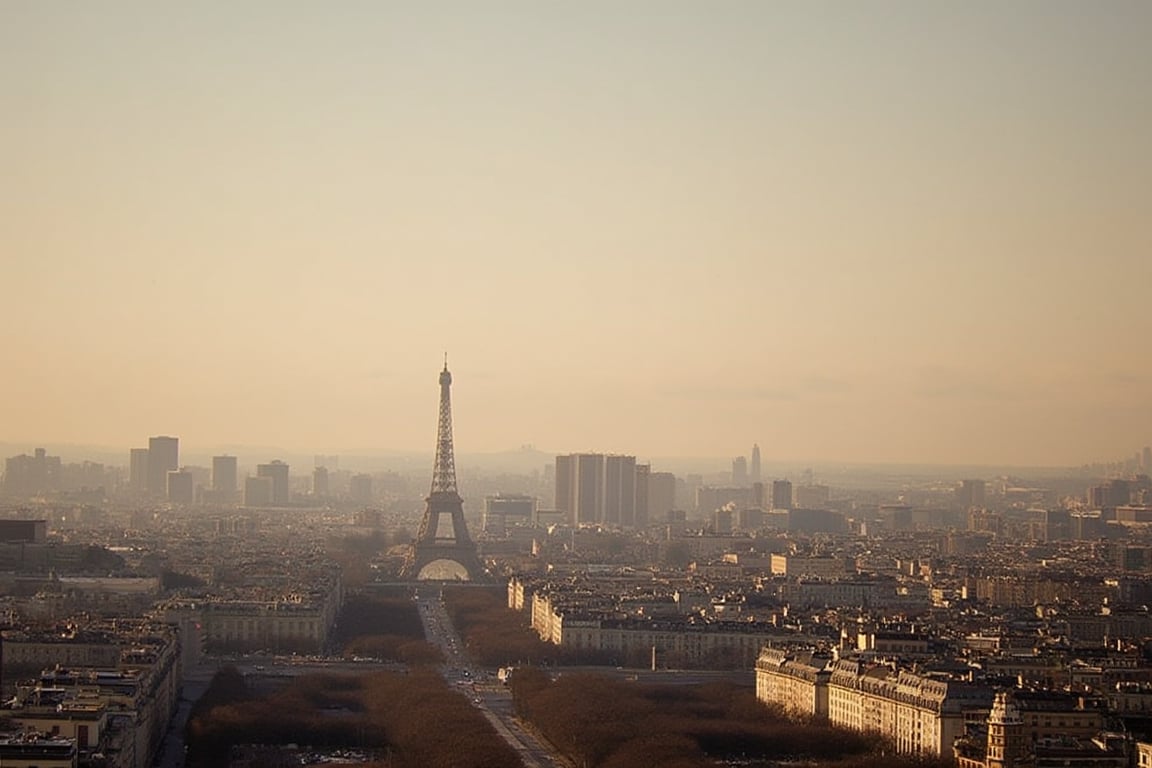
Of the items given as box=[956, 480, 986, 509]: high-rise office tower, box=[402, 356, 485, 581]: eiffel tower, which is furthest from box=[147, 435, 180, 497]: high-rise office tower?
box=[402, 356, 485, 581]: eiffel tower

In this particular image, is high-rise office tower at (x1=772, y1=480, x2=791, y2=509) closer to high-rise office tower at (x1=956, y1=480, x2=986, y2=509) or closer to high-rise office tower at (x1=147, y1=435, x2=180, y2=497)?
high-rise office tower at (x1=956, y1=480, x2=986, y2=509)

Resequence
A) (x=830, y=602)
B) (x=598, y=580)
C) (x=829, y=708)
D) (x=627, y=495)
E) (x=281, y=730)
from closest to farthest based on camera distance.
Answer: (x=281, y=730) < (x=829, y=708) < (x=830, y=602) < (x=598, y=580) < (x=627, y=495)

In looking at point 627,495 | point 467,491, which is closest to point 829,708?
point 627,495

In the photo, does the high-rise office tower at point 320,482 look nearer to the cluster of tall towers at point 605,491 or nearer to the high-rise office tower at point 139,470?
the high-rise office tower at point 139,470

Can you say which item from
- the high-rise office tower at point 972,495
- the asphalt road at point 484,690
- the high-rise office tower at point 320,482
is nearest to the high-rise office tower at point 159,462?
the high-rise office tower at point 320,482

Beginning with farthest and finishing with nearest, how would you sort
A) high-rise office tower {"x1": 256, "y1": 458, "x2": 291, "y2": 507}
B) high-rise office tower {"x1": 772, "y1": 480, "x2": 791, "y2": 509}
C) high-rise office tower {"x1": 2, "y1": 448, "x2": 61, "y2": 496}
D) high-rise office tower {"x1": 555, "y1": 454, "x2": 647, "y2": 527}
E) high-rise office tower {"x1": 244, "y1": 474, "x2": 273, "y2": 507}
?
high-rise office tower {"x1": 256, "y1": 458, "x2": 291, "y2": 507}, high-rise office tower {"x1": 244, "y1": 474, "x2": 273, "y2": 507}, high-rise office tower {"x1": 2, "y1": 448, "x2": 61, "y2": 496}, high-rise office tower {"x1": 772, "y1": 480, "x2": 791, "y2": 509}, high-rise office tower {"x1": 555, "y1": 454, "x2": 647, "y2": 527}

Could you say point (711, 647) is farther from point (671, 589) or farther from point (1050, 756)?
point (1050, 756)
